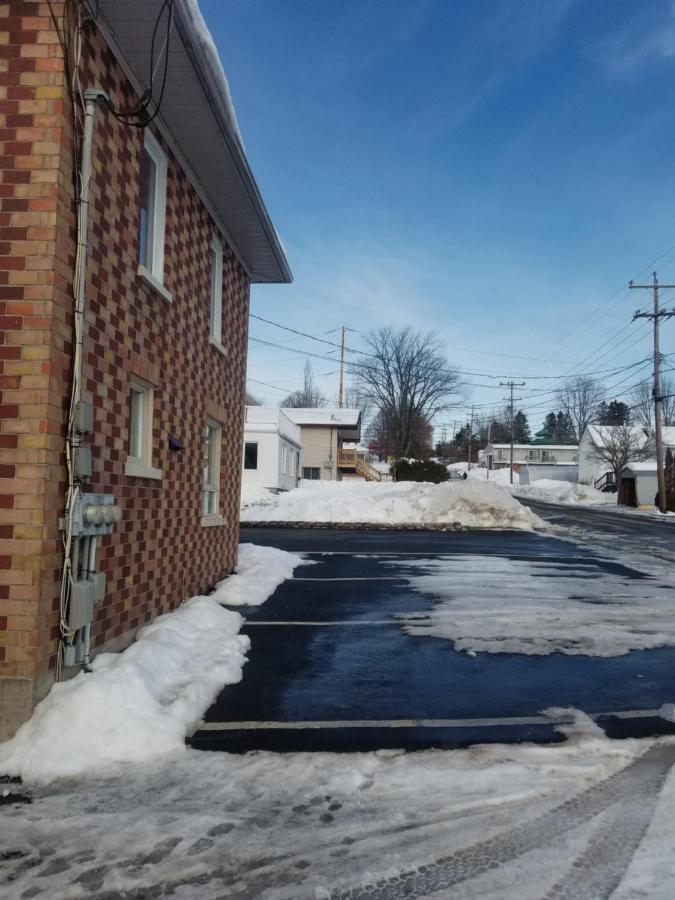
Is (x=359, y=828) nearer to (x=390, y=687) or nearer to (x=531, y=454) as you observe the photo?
(x=390, y=687)

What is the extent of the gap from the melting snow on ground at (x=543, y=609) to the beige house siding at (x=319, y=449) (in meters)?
32.6

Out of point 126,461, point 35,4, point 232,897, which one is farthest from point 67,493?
point 35,4

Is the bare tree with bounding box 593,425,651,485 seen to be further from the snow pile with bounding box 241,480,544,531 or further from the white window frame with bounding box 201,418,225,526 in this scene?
the white window frame with bounding box 201,418,225,526

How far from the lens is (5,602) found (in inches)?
178

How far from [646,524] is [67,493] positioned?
27768mm

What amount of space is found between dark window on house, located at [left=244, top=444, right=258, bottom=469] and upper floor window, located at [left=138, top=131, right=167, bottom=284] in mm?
27289

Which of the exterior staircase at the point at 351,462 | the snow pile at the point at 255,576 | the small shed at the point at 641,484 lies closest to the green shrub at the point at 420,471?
the exterior staircase at the point at 351,462

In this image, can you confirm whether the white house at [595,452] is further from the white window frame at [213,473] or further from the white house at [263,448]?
the white window frame at [213,473]

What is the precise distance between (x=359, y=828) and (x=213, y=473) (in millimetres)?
7511

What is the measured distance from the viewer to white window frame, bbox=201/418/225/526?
1008cm

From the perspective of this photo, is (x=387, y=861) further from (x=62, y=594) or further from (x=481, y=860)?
(x=62, y=594)

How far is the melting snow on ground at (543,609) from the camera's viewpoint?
7270 mm

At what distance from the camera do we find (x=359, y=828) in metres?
3.33

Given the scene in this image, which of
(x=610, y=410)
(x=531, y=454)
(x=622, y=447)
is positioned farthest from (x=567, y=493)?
(x=531, y=454)
